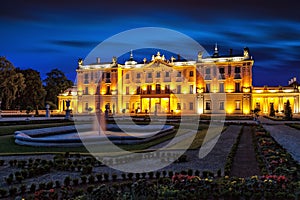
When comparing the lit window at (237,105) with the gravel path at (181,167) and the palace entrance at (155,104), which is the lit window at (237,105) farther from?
the gravel path at (181,167)

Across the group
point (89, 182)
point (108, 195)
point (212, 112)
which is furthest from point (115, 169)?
point (212, 112)

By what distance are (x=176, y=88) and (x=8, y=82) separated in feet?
85.0

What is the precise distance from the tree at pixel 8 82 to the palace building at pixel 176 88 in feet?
47.0

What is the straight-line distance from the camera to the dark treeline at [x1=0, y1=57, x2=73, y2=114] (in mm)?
42938

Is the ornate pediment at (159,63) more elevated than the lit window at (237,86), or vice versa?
the ornate pediment at (159,63)

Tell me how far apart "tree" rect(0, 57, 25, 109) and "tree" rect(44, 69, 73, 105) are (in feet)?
57.0

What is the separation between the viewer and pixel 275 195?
18.3 feet

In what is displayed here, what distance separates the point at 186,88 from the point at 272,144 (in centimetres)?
3917

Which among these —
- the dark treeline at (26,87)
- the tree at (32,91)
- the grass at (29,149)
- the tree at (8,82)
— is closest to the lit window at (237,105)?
the dark treeline at (26,87)

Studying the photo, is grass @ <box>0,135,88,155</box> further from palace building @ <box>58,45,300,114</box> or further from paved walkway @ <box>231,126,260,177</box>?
palace building @ <box>58,45,300,114</box>

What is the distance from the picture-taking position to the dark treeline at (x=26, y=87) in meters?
42.9

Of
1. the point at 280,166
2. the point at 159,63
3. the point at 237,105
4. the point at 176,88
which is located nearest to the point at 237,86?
the point at 237,105

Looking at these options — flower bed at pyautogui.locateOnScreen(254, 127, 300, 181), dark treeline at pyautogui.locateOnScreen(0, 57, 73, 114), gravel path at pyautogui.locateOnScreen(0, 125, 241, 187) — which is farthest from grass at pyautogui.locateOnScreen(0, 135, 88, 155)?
dark treeline at pyautogui.locateOnScreen(0, 57, 73, 114)

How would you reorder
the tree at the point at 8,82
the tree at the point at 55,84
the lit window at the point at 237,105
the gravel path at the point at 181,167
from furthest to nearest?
the tree at the point at 55,84 → the lit window at the point at 237,105 → the tree at the point at 8,82 → the gravel path at the point at 181,167
